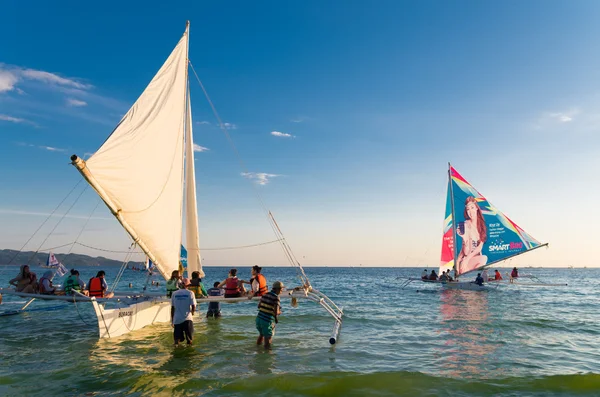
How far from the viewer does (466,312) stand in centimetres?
2570

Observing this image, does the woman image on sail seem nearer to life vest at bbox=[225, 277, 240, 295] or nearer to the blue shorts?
life vest at bbox=[225, 277, 240, 295]

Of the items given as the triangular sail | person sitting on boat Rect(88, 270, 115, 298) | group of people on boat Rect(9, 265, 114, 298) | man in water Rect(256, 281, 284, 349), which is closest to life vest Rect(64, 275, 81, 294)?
group of people on boat Rect(9, 265, 114, 298)

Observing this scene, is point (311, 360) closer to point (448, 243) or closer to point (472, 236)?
point (472, 236)

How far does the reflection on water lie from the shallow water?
0.05 metres

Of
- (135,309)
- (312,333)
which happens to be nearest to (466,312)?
(312,333)

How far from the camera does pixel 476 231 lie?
132 feet

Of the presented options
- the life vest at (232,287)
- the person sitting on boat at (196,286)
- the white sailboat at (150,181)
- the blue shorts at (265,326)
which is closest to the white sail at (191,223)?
the white sailboat at (150,181)

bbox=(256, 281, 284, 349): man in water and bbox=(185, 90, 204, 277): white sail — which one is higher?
bbox=(185, 90, 204, 277): white sail

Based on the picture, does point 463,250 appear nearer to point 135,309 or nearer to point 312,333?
point 312,333

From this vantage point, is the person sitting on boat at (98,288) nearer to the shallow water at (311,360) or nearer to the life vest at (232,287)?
the shallow water at (311,360)

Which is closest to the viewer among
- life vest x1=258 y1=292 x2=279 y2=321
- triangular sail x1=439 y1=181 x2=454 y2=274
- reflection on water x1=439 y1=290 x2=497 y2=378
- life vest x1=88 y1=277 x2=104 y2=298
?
reflection on water x1=439 y1=290 x2=497 y2=378

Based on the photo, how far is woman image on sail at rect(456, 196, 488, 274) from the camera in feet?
132

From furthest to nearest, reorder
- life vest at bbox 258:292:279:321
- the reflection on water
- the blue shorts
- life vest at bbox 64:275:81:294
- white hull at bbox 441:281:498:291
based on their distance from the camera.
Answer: white hull at bbox 441:281:498:291 → life vest at bbox 64:275:81:294 → the blue shorts → life vest at bbox 258:292:279:321 → the reflection on water

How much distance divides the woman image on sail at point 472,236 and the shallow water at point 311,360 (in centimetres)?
1877
